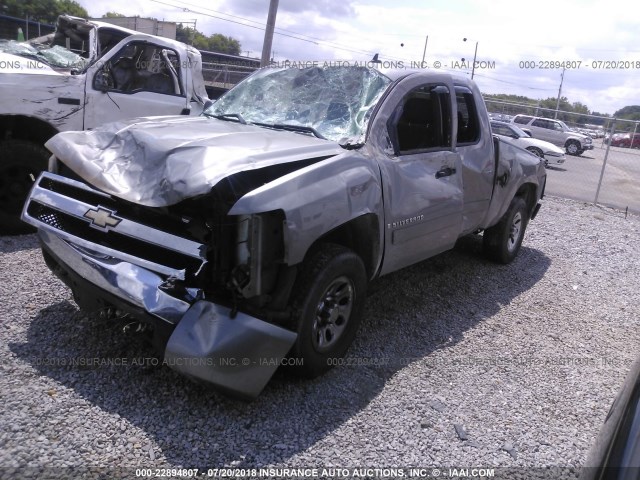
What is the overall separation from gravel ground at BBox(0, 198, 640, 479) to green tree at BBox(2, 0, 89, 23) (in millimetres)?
50756

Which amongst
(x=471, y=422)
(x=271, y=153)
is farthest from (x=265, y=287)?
(x=471, y=422)

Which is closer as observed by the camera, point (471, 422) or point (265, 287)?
point (265, 287)

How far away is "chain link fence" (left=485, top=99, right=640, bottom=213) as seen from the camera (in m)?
12.5

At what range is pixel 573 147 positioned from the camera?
89.6 feet

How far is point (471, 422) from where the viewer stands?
134 inches

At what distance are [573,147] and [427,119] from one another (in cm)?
2547

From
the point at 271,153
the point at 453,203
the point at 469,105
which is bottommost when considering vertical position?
the point at 453,203

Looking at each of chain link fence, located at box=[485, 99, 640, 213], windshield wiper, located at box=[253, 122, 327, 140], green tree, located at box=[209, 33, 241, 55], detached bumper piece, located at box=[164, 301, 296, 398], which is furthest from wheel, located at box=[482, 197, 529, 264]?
green tree, located at box=[209, 33, 241, 55]

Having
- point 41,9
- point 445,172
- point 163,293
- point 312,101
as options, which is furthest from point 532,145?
point 41,9

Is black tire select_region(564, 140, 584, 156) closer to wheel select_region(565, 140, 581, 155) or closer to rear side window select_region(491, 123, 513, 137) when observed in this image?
wheel select_region(565, 140, 581, 155)

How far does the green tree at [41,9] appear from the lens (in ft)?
160

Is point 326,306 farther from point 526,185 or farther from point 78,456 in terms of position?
point 526,185

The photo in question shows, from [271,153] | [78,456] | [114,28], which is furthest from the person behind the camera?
[114,28]

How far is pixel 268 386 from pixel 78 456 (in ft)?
3.82
